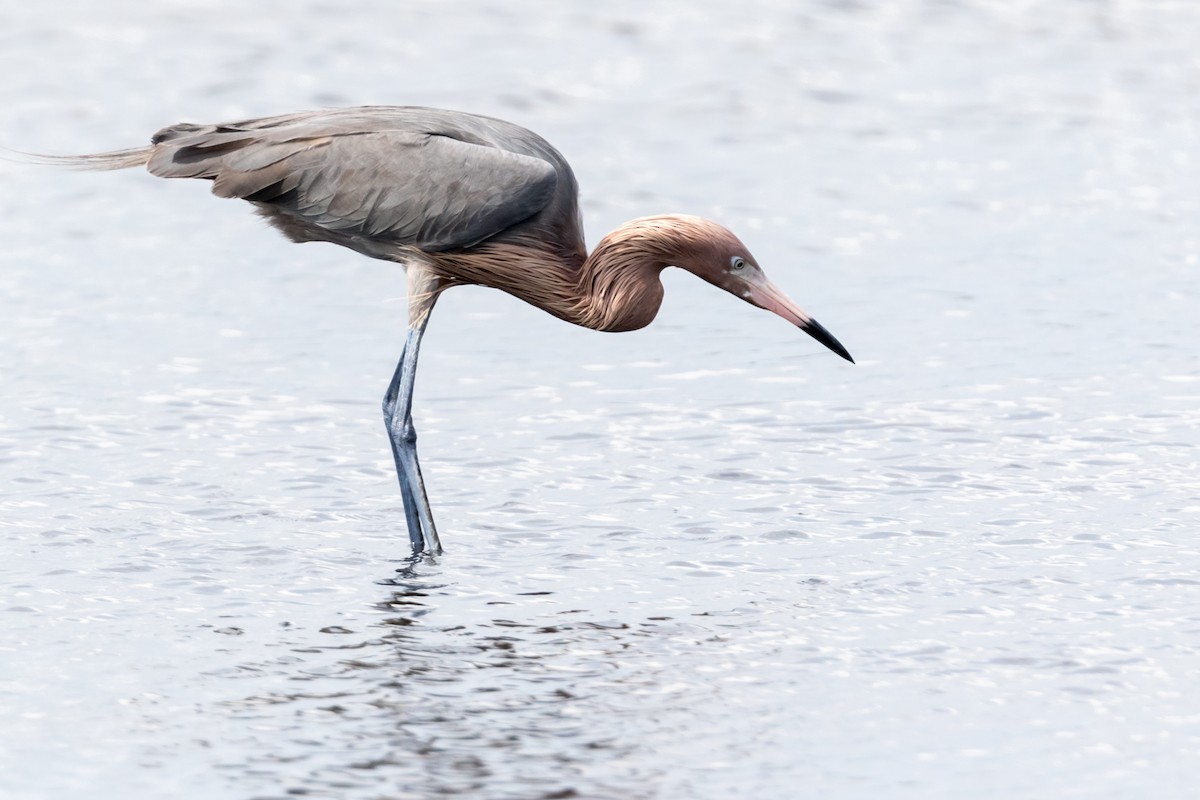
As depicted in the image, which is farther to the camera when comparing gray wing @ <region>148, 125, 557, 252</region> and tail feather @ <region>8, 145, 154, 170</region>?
tail feather @ <region>8, 145, 154, 170</region>

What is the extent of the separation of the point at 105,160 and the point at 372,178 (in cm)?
131

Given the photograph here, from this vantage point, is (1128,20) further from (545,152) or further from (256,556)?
(256,556)

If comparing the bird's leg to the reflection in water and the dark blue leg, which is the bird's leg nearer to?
the dark blue leg

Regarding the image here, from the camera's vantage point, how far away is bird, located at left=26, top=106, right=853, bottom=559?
8867mm

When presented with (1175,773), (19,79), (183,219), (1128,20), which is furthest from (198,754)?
(1128,20)

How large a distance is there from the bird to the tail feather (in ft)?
0.06

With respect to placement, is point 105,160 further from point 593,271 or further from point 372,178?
point 593,271

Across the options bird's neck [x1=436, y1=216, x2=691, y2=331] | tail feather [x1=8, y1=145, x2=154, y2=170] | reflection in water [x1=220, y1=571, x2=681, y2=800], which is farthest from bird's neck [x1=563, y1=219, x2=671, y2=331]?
tail feather [x1=8, y1=145, x2=154, y2=170]

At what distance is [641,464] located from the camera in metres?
9.82

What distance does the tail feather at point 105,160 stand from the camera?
9.40m

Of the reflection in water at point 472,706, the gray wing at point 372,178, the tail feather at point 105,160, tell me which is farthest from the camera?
the tail feather at point 105,160

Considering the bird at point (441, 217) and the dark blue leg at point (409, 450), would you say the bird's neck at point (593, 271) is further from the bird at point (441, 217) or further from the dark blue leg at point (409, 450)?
the dark blue leg at point (409, 450)

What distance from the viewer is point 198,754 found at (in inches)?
263

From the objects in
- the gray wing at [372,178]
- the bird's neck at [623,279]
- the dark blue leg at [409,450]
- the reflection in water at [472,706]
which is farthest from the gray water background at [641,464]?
the gray wing at [372,178]
